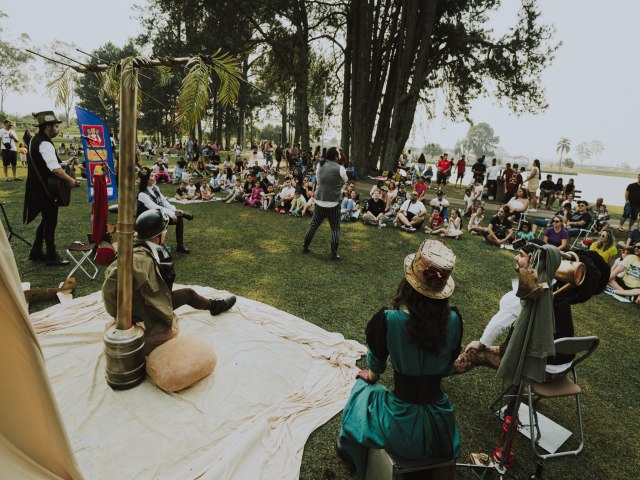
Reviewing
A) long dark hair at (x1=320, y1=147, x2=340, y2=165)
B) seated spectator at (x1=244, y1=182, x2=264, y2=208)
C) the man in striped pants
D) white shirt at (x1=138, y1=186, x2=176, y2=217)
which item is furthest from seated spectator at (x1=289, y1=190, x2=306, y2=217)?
white shirt at (x1=138, y1=186, x2=176, y2=217)

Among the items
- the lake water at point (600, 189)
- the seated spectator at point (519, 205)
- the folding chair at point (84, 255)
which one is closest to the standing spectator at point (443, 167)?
the lake water at point (600, 189)

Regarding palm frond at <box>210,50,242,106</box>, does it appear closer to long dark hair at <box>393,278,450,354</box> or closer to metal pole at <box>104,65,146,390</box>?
metal pole at <box>104,65,146,390</box>

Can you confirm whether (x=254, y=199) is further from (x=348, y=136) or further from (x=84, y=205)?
(x=348, y=136)

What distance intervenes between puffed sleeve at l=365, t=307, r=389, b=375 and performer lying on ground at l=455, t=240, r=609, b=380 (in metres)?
1.01

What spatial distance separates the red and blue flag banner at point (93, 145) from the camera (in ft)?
27.7

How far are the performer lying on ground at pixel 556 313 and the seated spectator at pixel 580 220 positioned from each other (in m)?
8.81

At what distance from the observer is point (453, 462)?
197 centimetres

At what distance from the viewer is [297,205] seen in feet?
35.9

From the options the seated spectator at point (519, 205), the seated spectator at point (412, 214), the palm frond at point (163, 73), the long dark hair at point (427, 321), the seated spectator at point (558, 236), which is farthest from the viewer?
the seated spectator at point (519, 205)

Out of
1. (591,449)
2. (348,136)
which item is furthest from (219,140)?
(591,449)

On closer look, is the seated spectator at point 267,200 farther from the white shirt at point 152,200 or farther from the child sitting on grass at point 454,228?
the child sitting on grass at point 454,228

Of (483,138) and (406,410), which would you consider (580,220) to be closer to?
(406,410)

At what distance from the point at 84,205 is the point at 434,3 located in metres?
16.8

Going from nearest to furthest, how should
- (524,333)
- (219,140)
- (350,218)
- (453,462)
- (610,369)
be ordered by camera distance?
(453,462) → (524,333) → (610,369) → (350,218) → (219,140)
